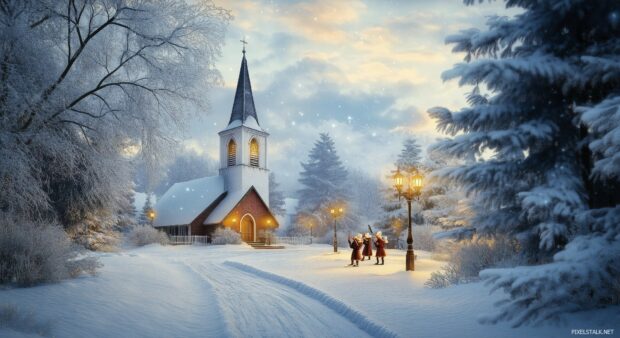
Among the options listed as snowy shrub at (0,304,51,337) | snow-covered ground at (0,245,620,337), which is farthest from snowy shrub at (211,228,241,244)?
snowy shrub at (0,304,51,337)

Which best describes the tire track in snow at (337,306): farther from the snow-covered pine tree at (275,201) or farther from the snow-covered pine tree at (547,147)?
the snow-covered pine tree at (275,201)

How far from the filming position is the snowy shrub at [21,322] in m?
5.39

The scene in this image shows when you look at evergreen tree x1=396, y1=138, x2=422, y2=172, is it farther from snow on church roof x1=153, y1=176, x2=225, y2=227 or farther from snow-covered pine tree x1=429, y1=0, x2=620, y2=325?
snow-covered pine tree x1=429, y1=0, x2=620, y2=325

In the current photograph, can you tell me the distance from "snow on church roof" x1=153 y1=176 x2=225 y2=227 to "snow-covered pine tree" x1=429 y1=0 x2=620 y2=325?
115ft

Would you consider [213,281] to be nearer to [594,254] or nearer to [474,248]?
[474,248]

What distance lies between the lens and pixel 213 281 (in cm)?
1284

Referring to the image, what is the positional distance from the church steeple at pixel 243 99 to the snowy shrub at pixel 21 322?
36.6 m

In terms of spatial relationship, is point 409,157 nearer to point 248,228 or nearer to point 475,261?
point 248,228

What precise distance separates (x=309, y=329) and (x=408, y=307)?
7.52 feet

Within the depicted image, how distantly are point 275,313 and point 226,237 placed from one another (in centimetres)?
2760

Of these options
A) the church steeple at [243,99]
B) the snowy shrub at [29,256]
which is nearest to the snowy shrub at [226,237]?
the church steeple at [243,99]

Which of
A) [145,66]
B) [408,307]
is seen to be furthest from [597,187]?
[145,66]

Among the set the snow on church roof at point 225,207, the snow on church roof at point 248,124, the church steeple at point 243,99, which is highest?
the church steeple at point 243,99

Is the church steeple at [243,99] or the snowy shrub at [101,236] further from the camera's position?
the church steeple at [243,99]
